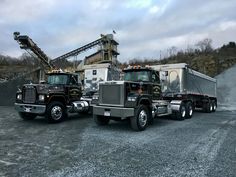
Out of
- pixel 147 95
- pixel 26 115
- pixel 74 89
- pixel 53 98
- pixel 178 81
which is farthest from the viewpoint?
pixel 178 81

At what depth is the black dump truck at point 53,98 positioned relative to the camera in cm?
1069

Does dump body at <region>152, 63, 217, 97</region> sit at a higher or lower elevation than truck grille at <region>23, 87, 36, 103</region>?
higher

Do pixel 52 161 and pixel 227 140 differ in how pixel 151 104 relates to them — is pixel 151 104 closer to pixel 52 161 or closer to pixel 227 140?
pixel 227 140

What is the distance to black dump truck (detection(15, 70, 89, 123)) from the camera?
10.7m

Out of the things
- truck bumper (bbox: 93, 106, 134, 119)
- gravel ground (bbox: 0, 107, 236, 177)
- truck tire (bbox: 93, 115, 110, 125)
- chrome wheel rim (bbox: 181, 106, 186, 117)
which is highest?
truck bumper (bbox: 93, 106, 134, 119)

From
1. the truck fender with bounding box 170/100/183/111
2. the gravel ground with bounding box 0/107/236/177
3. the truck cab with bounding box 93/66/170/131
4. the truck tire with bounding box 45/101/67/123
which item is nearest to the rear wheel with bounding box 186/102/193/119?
the truck fender with bounding box 170/100/183/111

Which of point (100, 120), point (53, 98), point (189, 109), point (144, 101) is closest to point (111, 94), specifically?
point (144, 101)

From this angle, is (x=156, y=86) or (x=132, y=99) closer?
(x=132, y=99)

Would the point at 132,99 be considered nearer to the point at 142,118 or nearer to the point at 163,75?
the point at 142,118

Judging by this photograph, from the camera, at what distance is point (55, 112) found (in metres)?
11.0

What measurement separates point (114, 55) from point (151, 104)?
97.2ft

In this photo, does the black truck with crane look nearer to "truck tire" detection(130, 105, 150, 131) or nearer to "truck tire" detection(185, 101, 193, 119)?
"truck tire" detection(130, 105, 150, 131)

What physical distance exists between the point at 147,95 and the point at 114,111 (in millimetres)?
1685

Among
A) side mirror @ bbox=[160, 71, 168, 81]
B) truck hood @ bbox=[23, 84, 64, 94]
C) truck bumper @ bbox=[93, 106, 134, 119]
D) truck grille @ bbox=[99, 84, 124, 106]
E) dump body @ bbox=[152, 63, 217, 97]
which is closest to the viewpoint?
truck bumper @ bbox=[93, 106, 134, 119]
